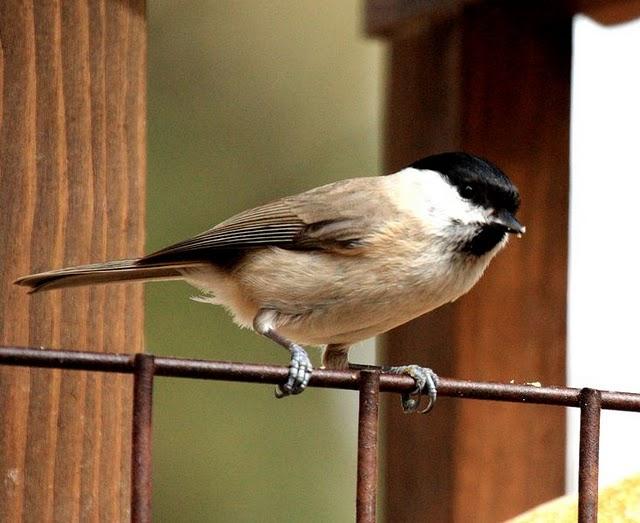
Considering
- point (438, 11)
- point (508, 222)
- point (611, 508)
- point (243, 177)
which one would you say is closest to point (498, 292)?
point (508, 222)

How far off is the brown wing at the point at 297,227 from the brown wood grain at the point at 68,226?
13.9 inches

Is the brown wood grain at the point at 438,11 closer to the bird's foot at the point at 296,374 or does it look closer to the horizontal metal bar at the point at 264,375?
the bird's foot at the point at 296,374

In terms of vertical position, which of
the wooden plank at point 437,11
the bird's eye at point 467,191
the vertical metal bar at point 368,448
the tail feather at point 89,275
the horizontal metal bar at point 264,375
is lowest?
the vertical metal bar at point 368,448

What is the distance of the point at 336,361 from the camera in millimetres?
2125

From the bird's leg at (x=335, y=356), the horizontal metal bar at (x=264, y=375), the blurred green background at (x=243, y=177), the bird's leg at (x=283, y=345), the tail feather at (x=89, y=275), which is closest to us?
the horizontal metal bar at (x=264, y=375)

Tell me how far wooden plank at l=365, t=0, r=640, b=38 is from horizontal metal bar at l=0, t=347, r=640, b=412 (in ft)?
2.99

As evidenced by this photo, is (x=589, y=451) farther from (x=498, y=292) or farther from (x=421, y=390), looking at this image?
(x=498, y=292)

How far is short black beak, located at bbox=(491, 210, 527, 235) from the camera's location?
191cm

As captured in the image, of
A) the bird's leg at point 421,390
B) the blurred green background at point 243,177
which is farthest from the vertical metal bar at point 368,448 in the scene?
the blurred green background at point 243,177

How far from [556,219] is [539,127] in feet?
0.53

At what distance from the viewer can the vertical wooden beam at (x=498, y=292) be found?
2.01m

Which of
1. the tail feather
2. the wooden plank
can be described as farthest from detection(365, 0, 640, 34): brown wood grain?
the tail feather

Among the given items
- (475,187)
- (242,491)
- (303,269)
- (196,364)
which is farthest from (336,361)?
(242,491)

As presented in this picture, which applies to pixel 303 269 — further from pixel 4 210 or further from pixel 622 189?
pixel 622 189
